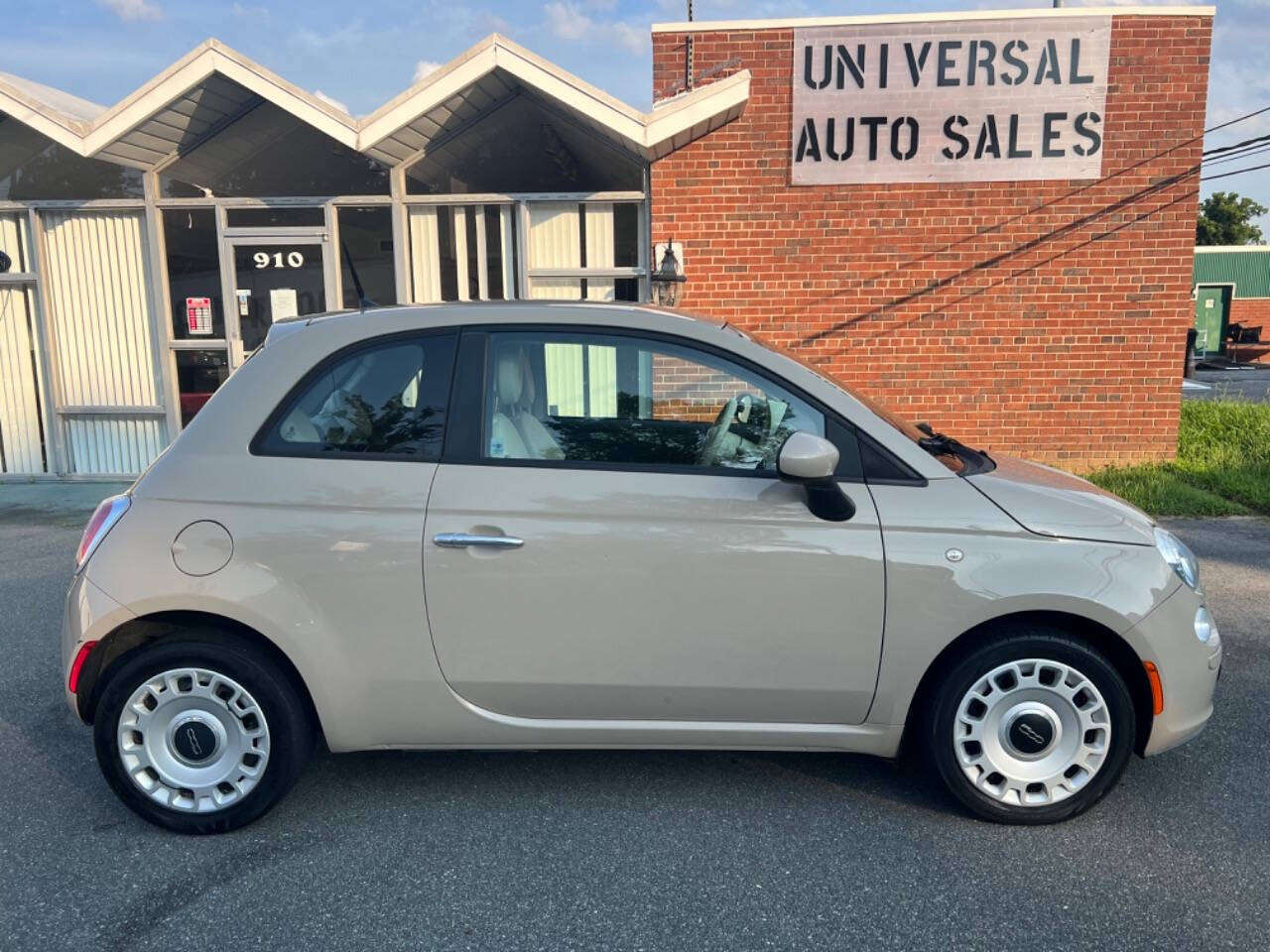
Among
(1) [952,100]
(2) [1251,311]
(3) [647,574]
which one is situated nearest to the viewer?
(3) [647,574]

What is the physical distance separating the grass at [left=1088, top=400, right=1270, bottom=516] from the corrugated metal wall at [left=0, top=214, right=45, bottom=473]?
10702mm

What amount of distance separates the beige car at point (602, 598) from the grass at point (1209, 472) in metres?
5.65

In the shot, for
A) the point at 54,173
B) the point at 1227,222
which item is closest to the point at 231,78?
the point at 54,173

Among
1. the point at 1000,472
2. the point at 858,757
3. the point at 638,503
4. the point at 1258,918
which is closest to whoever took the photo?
the point at 1258,918

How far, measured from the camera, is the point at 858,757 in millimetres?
3811

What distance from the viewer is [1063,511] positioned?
126 inches

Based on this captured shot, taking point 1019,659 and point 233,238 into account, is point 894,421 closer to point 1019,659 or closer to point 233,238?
point 1019,659

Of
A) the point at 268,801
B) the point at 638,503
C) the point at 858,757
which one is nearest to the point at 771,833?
the point at 858,757

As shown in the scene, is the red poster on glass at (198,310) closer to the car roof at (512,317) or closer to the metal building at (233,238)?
the metal building at (233,238)

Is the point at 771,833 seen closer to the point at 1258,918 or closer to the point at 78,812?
the point at 1258,918

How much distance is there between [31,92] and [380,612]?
29.0ft

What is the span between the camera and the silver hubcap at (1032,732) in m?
3.18

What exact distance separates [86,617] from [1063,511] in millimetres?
3281

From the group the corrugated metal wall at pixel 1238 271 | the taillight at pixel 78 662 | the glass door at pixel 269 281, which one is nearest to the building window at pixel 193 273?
the glass door at pixel 269 281
